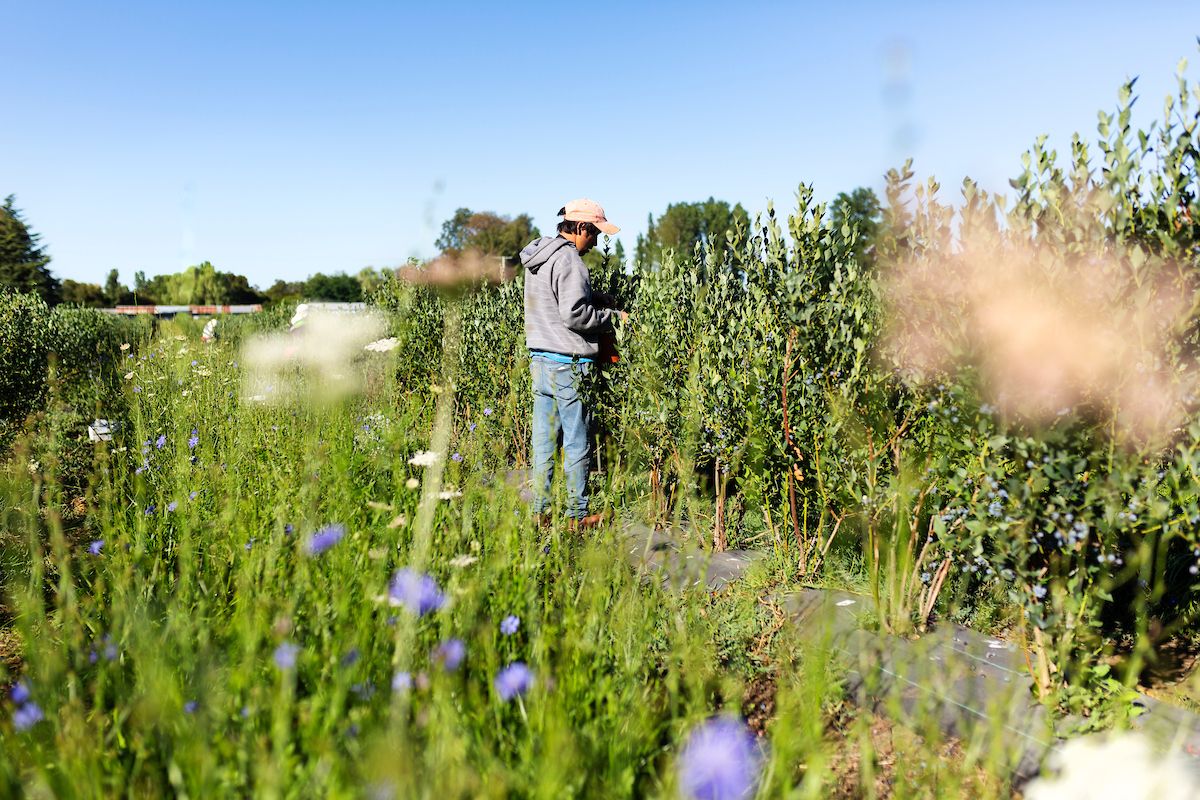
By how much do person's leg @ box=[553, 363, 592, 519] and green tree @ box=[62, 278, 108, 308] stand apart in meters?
50.2

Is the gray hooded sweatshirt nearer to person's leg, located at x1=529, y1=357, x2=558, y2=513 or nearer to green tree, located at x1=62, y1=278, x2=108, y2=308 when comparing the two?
person's leg, located at x1=529, y1=357, x2=558, y2=513

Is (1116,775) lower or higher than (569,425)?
lower

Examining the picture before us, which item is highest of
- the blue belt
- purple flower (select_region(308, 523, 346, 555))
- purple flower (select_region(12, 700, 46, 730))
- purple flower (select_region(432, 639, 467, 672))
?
the blue belt

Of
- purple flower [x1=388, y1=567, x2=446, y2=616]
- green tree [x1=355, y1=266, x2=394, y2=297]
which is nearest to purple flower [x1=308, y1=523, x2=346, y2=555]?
purple flower [x1=388, y1=567, x2=446, y2=616]

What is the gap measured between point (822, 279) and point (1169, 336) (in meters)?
1.47

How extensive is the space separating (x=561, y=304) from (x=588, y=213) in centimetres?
61

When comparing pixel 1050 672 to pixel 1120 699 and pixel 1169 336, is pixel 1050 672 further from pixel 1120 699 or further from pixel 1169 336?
pixel 1169 336

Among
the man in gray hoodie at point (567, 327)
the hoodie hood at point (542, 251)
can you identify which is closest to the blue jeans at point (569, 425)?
the man in gray hoodie at point (567, 327)

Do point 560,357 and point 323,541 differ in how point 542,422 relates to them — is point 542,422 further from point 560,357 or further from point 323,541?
point 323,541

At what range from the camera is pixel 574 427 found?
4.46 m

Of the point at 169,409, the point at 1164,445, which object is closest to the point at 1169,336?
the point at 1164,445

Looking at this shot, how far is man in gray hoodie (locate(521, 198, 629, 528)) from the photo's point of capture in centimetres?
434

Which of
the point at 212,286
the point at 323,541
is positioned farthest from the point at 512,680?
the point at 212,286

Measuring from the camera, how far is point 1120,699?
7.62 ft
